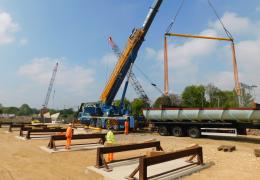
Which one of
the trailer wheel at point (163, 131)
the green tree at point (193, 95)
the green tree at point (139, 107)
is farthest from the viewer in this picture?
the green tree at point (193, 95)

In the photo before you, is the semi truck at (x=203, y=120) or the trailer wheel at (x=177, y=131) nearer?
the semi truck at (x=203, y=120)

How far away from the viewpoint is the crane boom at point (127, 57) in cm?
2623

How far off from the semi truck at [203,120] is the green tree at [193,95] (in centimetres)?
5235

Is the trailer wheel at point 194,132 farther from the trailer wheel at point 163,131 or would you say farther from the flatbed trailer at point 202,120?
the trailer wheel at point 163,131

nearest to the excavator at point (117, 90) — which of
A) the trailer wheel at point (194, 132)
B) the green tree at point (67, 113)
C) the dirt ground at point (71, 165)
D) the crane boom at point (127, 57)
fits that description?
the crane boom at point (127, 57)

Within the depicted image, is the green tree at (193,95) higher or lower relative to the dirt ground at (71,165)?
higher

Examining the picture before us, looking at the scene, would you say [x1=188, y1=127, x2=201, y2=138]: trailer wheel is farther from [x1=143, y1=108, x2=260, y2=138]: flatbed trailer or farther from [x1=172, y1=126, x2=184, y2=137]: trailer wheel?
[x1=172, y1=126, x2=184, y2=137]: trailer wheel

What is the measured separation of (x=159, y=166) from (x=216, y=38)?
64.5 ft

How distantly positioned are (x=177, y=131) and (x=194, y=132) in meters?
1.46

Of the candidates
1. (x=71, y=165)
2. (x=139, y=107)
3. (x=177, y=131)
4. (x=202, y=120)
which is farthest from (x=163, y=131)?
(x=139, y=107)

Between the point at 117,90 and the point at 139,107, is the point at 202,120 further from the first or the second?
the point at 139,107

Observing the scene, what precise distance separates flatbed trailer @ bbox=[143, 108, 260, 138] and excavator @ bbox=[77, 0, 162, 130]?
4.24 meters

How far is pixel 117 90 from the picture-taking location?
28.0 meters

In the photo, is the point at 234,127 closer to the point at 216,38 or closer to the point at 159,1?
the point at 216,38
